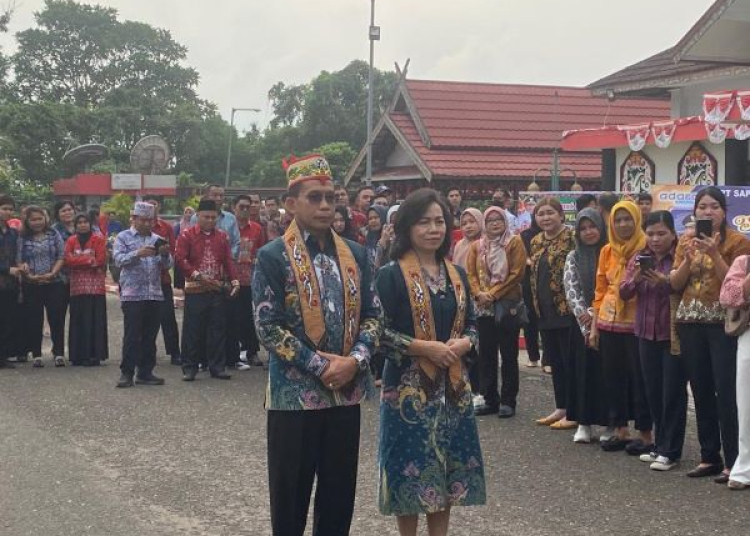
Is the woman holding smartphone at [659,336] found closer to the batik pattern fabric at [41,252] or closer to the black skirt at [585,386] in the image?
the black skirt at [585,386]

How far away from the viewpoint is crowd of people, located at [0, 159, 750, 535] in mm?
4734

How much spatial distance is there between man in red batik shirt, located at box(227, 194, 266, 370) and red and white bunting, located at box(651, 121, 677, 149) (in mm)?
6472

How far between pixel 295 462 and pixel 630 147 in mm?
13511

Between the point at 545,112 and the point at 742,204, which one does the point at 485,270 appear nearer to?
the point at 742,204

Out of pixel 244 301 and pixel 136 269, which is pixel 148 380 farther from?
pixel 244 301

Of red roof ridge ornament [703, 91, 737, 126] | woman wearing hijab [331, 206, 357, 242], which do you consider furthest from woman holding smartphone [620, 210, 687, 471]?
red roof ridge ornament [703, 91, 737, 126]

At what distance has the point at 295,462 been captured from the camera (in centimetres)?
470

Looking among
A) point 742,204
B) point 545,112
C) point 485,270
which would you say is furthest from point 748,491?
point 545,112

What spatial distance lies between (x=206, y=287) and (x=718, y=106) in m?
6.79

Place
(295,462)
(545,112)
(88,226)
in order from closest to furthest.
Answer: (295,462) < (88,226) < (545,112)

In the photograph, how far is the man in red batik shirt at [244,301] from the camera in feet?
40.8

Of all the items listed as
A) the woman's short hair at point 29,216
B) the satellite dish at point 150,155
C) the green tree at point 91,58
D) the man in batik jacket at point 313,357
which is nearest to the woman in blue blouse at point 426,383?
the man in batik jacket at point 313,357

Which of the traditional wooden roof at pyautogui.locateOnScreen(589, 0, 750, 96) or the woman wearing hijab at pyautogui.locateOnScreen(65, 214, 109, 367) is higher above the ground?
the traditional wooden roof at pyautogui.locateOnScreen(589, 0, 750, 96)

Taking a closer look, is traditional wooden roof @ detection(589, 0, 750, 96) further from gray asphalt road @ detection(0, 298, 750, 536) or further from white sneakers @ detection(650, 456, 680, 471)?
white sneakers @ detection(650, 456, 680, 471)
